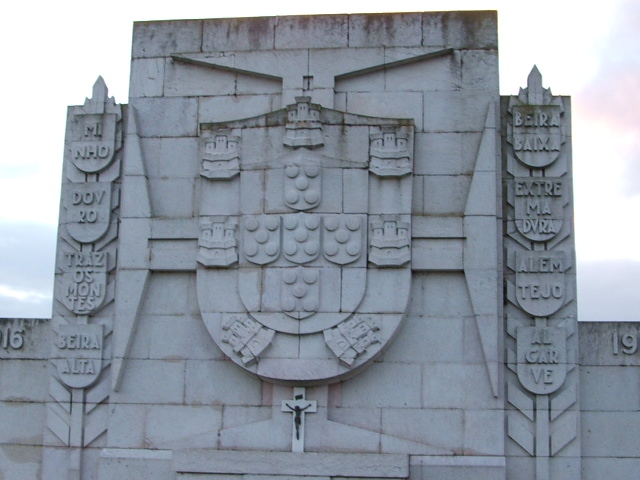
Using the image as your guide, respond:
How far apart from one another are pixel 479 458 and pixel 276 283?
307 centimetres

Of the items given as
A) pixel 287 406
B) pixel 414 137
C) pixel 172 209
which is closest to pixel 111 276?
pixel 172 209

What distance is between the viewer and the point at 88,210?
12.3 m

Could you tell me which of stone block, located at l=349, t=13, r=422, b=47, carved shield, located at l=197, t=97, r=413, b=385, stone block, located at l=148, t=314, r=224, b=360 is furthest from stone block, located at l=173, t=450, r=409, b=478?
stone block, located at l=349, t=13, r=422, b=47

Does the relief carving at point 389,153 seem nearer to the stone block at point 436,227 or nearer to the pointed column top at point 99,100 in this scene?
the stone block at point 436,227

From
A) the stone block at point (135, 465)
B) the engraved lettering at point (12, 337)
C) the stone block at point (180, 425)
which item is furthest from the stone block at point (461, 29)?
the engraved lettering at point (12, 337)

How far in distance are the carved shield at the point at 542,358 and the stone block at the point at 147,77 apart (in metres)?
5.52

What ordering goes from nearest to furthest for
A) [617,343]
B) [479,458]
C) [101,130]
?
1. [479,458]
2. [617,343]
3. [101,130]

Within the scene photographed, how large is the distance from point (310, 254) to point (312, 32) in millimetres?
2968

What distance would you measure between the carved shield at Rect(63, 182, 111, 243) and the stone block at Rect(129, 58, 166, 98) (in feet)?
4.23

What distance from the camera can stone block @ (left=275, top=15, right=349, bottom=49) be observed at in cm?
1227

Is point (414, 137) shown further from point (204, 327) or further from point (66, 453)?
point (66, 453)

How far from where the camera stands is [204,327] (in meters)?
11.7

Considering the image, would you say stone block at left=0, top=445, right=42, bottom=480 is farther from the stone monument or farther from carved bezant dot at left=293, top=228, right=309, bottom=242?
carved bezant dot at left=293, top=228, right=309, bottom=242

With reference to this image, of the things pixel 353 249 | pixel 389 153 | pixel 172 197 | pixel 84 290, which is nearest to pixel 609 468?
pixel 353 249
